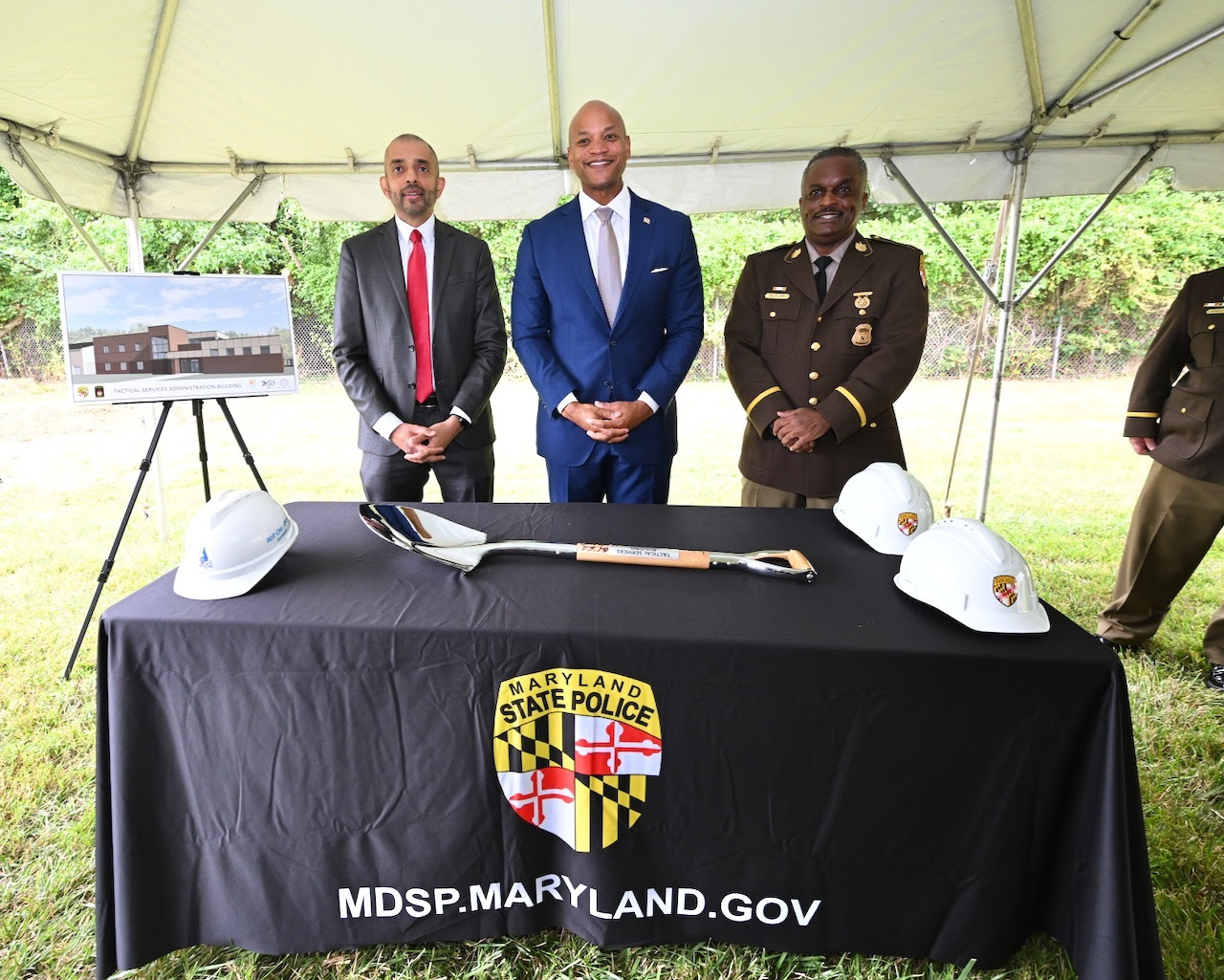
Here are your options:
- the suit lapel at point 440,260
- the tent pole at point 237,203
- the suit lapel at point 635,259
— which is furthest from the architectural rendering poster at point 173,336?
the suit lapel at point 635,259

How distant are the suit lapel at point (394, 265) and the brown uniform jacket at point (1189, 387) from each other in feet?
9.78

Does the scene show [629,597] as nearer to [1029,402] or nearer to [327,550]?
[327,550]

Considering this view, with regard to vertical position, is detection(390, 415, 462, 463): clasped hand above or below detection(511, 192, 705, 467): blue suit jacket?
below

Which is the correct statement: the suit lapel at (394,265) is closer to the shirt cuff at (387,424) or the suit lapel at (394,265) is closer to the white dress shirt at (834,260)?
the shirt cuff at (387,424)

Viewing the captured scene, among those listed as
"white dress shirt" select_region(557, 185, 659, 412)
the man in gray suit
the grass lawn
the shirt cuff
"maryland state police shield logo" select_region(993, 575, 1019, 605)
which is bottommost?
the grass lawn

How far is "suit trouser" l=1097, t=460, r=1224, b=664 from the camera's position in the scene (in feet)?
8.50

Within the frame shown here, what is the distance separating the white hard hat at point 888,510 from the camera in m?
1.47

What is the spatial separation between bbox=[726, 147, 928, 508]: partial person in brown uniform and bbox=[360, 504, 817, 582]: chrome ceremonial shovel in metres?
0.85

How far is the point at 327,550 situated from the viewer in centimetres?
146

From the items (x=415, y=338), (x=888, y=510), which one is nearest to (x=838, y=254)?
(x=888, y=510)

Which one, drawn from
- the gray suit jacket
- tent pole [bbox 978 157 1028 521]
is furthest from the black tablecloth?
tent pole [bbox 978 157 1028 521]

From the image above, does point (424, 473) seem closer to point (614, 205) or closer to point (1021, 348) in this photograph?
point (614, 205)

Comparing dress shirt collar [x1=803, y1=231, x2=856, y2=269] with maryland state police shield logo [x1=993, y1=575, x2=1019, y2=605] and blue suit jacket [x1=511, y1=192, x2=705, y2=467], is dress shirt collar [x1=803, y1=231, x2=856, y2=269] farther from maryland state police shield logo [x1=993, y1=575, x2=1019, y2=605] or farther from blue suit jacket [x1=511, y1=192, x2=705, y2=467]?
maryland state police shield logo [x1=993, y1=575, x2=1019, y2=605]

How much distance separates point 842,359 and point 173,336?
2.56 m
